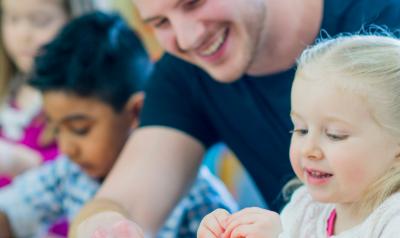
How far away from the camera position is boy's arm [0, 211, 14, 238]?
4.37 ft

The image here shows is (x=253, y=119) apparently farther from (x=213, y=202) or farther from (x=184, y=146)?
(x=213, y=202)

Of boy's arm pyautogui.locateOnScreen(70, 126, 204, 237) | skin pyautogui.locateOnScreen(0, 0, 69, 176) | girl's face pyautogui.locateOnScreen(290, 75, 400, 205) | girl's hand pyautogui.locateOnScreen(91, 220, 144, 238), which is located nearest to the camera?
girl's face pyautogui.locateOnScreen(290, 75, 400, 205)

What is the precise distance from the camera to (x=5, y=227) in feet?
4.40

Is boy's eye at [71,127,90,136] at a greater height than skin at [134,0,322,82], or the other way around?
skin at [134,0,322,82]

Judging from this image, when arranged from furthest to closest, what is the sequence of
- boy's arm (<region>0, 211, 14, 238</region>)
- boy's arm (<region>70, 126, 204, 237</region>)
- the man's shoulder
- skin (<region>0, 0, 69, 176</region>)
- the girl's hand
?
1. skin (<region>0, 0, 69, 176</region>)
2. boy's arm (<region>0, 211, 14, 238</region>)
3. boy's arm (<region>70, 126, 204, 237</region>)
4. the man's shoulder
5. the girl's hand

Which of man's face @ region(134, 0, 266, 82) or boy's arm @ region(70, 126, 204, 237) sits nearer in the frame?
man's face @ region(134, 0, 266, 82)

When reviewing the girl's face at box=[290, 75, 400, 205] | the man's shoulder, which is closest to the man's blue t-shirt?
the man's shoulder

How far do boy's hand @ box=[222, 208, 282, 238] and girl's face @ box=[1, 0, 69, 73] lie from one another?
1274 millimetres

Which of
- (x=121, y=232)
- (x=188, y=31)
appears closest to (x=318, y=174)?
(x=121, y=232)

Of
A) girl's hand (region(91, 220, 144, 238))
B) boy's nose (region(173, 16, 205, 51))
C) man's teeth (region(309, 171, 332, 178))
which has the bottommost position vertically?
girl's hand (region(91, 220, 144, 238))

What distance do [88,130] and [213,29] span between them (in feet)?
1.52

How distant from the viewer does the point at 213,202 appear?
135 cm

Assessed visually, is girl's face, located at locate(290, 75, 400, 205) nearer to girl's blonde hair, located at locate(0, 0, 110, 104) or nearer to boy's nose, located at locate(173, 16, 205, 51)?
boy's nose, located at locate(173, 16, 205, 51)

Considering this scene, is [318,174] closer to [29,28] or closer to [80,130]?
[80,130]
